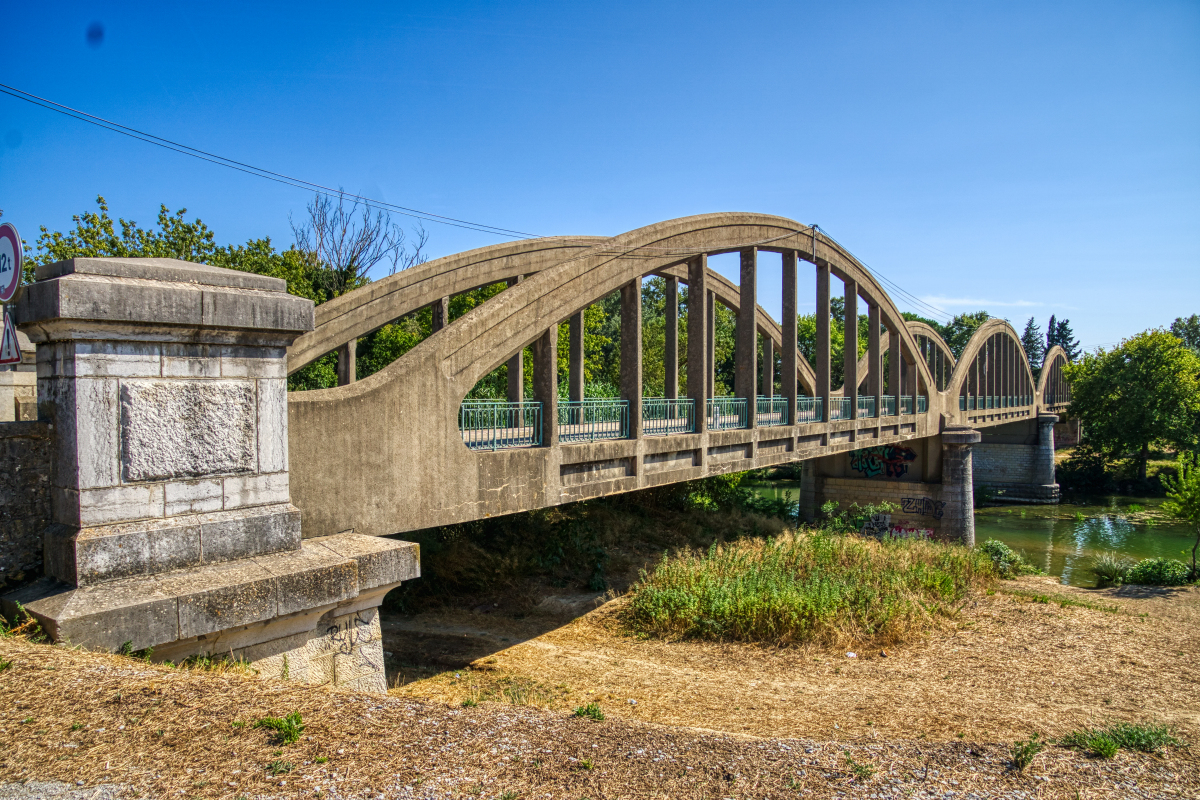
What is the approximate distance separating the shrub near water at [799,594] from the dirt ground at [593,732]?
3.80 feet

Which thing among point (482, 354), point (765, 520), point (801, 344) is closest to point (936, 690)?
point (482, 354)

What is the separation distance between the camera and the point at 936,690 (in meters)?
8.48

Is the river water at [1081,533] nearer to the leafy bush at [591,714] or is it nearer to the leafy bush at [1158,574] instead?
the leafy bush at [1158,574]

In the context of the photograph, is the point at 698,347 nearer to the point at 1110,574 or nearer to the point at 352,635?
the point at 352,635

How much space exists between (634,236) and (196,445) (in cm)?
734

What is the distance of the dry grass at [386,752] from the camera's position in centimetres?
329

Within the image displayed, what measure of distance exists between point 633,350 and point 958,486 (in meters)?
19.1

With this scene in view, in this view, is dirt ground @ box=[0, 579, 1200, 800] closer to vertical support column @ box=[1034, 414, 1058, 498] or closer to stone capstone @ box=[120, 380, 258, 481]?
stone capstone @ box=[120, 380, 258, 481]

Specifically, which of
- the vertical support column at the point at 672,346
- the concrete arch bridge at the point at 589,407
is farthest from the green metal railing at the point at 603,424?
the vertical support column at the point at 672,346

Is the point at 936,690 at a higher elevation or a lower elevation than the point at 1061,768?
lower

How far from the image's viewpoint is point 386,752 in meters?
3.71

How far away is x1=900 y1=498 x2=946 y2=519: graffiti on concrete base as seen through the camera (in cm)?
2506

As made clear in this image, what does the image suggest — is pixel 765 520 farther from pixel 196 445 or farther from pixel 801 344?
pixel 801 344

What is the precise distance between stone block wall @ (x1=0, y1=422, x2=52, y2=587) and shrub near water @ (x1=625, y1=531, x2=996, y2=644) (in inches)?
338
